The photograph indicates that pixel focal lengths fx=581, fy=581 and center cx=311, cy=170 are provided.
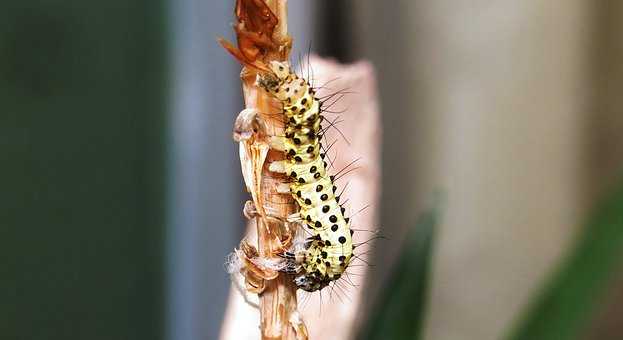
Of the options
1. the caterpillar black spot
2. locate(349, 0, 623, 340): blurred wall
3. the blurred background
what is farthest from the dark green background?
the caterpillar black spot

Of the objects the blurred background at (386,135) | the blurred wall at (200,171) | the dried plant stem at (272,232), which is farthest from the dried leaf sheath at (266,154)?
the blurred wall at (200,171)

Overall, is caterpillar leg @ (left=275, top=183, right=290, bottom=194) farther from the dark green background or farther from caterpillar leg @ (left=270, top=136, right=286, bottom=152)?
the dark green background

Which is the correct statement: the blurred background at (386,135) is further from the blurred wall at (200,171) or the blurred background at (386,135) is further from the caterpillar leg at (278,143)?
the caterpillar leg at (278,143)

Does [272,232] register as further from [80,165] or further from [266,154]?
[80,165]

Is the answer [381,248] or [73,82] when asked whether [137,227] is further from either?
[381,248]

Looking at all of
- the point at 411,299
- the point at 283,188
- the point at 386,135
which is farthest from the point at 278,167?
the point at 386,135

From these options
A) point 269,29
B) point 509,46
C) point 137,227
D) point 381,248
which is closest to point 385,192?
point 381,248

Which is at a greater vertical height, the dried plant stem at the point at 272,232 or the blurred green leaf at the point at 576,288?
the dried plant stem at the point at 272,232

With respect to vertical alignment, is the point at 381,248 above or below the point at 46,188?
below
